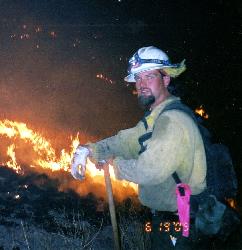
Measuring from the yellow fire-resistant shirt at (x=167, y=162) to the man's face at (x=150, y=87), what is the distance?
22 cm

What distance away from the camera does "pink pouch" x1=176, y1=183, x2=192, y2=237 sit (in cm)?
323

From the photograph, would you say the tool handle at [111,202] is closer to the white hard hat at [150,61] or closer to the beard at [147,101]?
the beard at [147,101]

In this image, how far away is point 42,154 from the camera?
41.7 ft

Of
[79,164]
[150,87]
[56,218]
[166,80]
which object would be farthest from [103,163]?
[56,218]

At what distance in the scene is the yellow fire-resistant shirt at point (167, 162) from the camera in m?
3.11

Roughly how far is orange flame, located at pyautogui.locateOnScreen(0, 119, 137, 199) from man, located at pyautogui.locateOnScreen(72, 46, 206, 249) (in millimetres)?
5965

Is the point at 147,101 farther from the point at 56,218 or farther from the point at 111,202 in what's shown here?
the point at 56,218

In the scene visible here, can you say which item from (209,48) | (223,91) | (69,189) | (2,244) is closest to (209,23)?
(209,48)

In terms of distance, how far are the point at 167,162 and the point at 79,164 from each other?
47.5 inches

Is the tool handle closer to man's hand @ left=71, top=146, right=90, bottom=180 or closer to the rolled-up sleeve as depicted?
man's hand @ left=71, top=146, right=90, bottom=180

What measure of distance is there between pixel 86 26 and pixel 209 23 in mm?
7170

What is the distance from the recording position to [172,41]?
1925 cm

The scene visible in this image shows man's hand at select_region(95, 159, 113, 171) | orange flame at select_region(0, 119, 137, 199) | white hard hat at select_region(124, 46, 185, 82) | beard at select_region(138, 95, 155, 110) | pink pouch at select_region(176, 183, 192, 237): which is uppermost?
orange flame at select_region(0, 119, 137, 199)


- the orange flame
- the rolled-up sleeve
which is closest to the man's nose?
the rolled-up sleeve
